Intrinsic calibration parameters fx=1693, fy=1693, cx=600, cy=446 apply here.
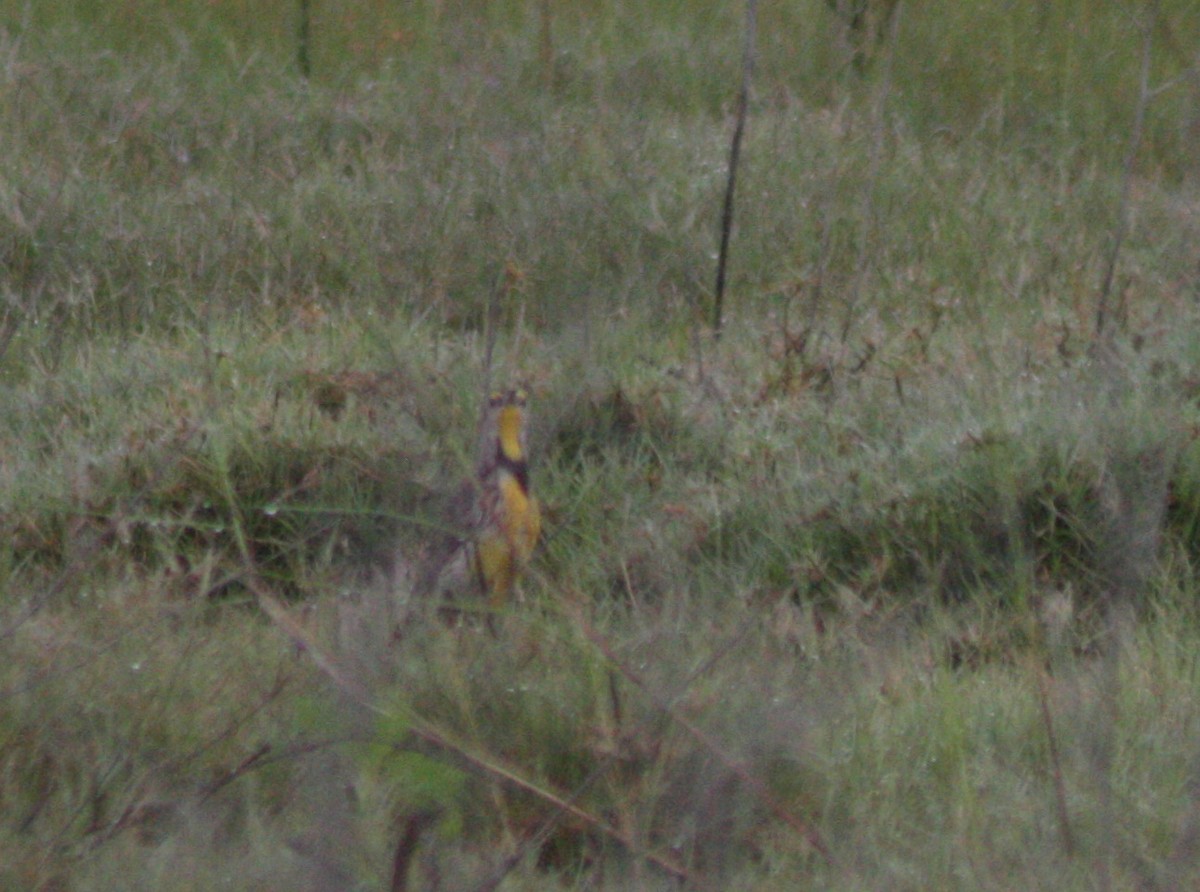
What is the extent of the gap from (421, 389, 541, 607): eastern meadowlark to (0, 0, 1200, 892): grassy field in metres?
0.09

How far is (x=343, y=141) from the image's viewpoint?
243 inches

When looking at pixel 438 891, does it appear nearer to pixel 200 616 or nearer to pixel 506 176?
pixel 200 616

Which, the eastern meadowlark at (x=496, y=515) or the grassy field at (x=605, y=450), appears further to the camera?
the eastern meadowlark at (x=496, y=515)

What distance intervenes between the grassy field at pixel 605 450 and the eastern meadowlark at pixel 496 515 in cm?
9

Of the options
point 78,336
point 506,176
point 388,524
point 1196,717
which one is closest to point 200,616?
point 388,524

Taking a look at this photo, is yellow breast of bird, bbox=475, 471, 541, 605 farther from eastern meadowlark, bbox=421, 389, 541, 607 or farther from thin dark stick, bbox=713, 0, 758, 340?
thin dark stick, bbox=713, 0, 758, 340

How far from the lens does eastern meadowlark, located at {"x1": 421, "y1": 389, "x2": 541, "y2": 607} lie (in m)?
3.11

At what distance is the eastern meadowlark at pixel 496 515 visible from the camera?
3.11 m

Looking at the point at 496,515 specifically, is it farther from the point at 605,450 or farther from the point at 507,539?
the point at 605,450

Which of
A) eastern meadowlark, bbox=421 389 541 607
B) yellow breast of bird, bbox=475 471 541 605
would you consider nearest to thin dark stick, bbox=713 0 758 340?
eastern meadowlark, bbox=421 389 541 607

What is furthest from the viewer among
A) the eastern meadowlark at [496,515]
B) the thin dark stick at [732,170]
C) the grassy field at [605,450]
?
the thin dark stick at [732,170]

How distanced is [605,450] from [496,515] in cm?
80

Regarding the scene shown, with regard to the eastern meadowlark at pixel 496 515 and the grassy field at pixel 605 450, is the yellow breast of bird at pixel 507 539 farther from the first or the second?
the grassy field at pixel 605 450

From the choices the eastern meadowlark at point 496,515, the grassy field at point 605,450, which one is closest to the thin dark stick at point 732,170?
the grassy field at point 605,450
